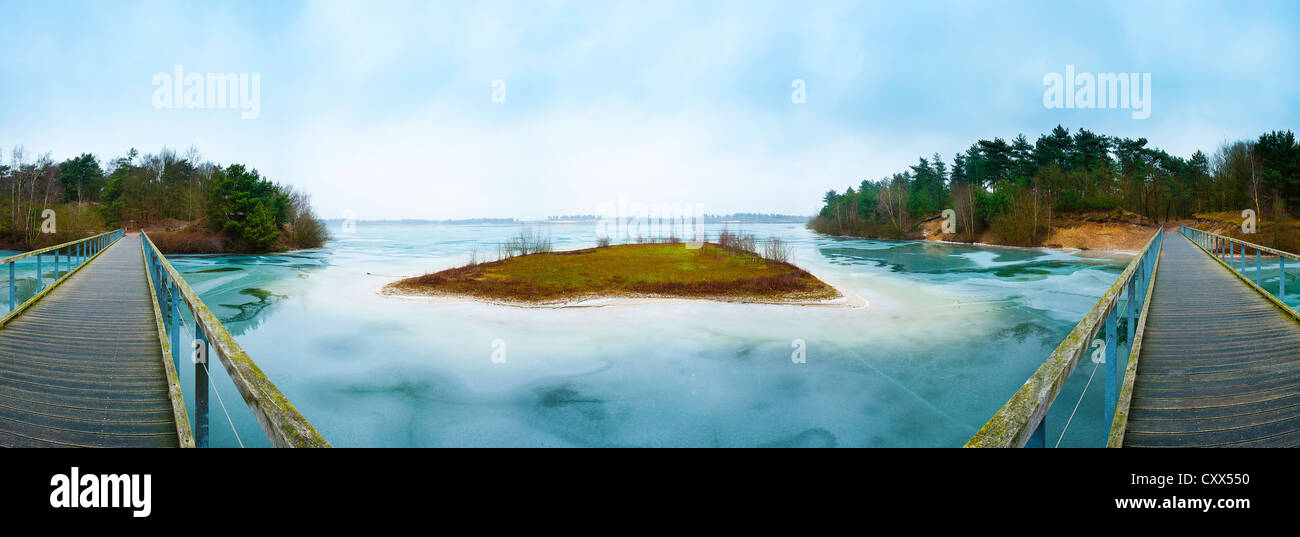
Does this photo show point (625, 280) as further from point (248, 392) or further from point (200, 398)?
point (248, 392)

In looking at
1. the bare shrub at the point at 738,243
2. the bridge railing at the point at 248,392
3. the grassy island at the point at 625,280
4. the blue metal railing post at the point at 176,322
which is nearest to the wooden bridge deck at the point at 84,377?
the blue metal railing post at the point at 176,322

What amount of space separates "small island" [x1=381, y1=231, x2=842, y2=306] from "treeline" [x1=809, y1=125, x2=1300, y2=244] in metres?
28.2

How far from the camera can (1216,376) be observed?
4.61 meters

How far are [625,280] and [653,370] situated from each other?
384 inches

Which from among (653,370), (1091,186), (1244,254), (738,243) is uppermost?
(1091,186)

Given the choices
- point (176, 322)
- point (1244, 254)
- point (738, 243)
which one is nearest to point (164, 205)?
point (738, 243)

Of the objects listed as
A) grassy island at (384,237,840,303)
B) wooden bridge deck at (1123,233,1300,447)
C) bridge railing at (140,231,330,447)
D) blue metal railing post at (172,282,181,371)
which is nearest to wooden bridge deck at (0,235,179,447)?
blue metal railing post at (172,282,181,371)

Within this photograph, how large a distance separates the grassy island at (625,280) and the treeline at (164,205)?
2120 cm

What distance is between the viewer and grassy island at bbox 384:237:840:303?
1611 centimetres

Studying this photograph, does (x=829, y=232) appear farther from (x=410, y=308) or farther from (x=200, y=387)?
(x=200, y=387)

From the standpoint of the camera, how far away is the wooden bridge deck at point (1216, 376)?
140 inches

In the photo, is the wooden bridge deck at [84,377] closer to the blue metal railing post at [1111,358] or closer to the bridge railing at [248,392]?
the bridge railing at [248,392]
